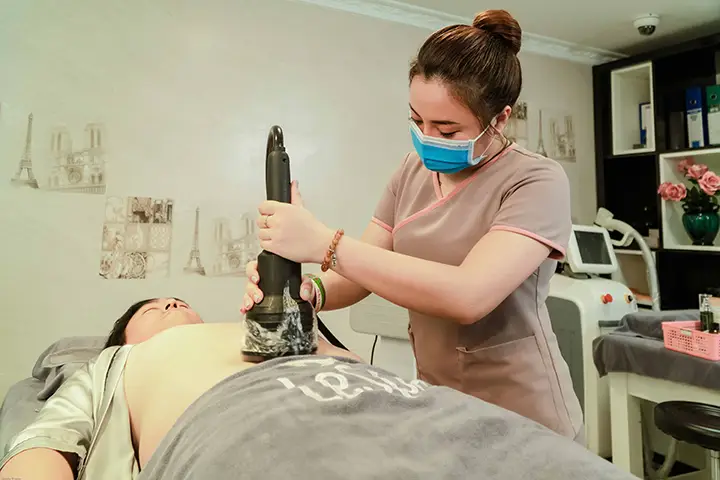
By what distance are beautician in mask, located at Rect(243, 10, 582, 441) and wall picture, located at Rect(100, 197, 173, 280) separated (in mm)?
1352

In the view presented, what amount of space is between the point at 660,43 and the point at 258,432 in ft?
11.4

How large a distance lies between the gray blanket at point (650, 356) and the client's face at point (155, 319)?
151 cm

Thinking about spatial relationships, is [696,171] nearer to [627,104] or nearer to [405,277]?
[627,104]

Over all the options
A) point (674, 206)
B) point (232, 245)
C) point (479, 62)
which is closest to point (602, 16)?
point (674, 206)

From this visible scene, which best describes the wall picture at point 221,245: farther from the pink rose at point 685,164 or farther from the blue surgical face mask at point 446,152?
the pink rose at point 685,164

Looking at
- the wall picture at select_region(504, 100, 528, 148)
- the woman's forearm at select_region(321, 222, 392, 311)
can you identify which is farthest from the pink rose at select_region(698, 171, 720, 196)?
the woman's forearm at select_region(321, 222, 392, 311)

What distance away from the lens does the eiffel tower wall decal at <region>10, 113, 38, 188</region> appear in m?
2.05

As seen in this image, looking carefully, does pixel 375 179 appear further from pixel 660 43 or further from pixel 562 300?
pixel 660 43

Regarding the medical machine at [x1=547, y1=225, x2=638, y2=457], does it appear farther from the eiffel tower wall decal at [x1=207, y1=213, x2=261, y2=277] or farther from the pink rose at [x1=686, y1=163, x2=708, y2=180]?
the eiffel tower wall decal at [x1=207, y1=213, x2=261, y2=277]

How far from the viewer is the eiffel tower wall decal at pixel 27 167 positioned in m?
2.05

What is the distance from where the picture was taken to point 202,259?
7.64 ft

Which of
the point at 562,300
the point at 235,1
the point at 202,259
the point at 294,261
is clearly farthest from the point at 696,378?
the point at 235,1

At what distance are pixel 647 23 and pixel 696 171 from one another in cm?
81

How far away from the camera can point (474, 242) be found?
1000 mm
